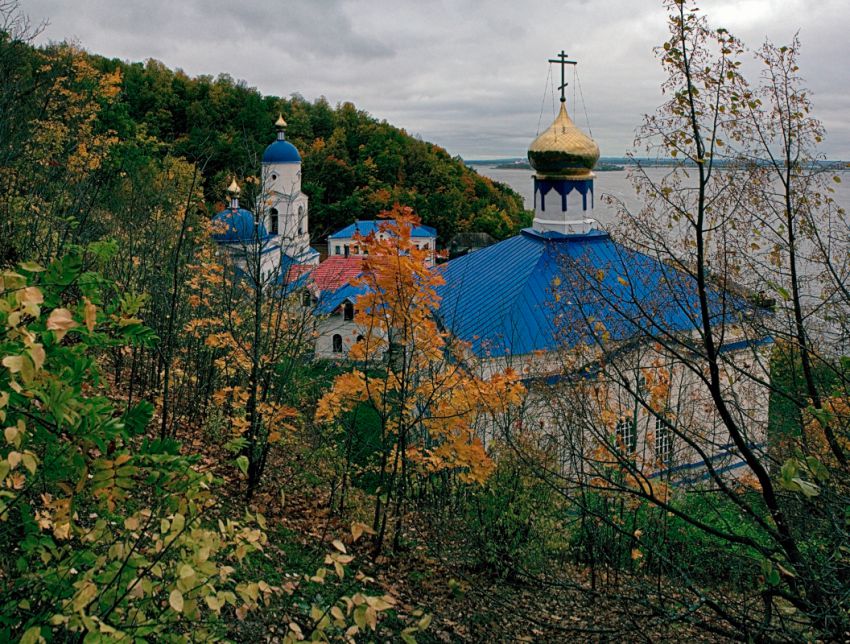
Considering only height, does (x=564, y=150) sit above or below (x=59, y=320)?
above

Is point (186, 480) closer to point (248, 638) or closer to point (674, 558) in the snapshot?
point (248, 638)

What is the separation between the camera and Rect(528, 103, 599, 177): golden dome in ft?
66.1

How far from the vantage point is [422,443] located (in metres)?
9.96

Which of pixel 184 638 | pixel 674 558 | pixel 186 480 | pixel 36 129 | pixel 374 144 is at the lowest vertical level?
pixel 674 558

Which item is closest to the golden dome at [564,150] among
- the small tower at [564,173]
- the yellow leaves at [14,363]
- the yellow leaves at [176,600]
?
the small tower at [564,173]

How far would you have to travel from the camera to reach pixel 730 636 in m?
3.87

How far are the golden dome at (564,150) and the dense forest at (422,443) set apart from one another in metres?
7.56

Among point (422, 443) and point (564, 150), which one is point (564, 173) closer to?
point (564, 150)

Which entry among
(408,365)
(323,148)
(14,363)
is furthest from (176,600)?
(323,148)

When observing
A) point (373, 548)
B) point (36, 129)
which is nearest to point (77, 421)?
point (373, 548)

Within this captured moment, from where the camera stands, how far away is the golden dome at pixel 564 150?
20156 millimetres

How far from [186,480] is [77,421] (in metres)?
0.67

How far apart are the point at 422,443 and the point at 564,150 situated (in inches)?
498

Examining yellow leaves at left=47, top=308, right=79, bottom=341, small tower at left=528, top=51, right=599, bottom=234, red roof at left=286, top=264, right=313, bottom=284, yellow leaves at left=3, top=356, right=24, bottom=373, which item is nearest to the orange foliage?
red roof at left=286, top=264, right=313, bottom=284
